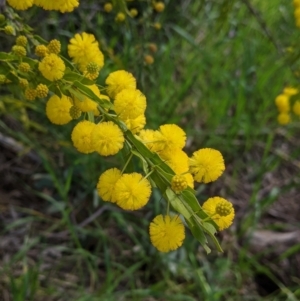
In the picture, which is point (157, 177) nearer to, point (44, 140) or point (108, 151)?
point (108, 151)

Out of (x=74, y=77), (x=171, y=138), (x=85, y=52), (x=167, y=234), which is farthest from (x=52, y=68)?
(x=167, y=234)

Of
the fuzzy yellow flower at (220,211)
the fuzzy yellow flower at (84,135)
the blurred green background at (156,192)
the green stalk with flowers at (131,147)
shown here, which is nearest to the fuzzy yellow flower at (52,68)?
the green stalk with flowers at (131,147)

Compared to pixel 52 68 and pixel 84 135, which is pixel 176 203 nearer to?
pixel 84 135

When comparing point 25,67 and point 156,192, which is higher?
point 25,67

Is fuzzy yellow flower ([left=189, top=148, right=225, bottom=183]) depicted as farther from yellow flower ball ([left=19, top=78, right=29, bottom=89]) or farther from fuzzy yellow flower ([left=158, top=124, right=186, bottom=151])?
yellow flower ball ([left=19, top=78, right=29, bottom=89])

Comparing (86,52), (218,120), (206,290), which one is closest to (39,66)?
(86,52)

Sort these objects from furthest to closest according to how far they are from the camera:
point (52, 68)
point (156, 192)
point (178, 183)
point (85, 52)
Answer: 1. point (156, 192)
2. point (85, 52)
3. point (52, 68)
4. point (178, 183)
